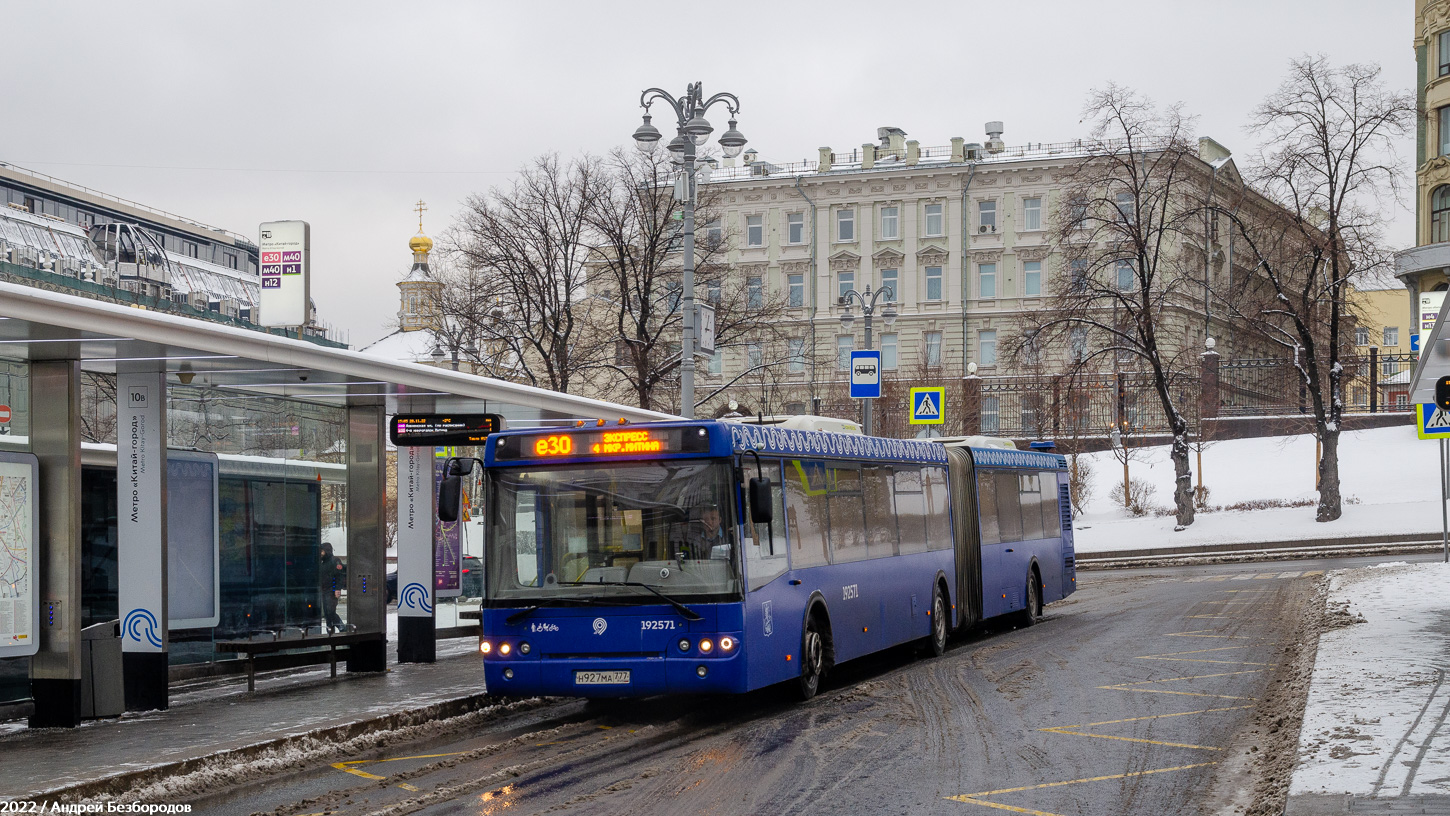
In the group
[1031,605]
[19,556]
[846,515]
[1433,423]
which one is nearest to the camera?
[19,556]

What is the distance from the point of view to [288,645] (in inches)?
597

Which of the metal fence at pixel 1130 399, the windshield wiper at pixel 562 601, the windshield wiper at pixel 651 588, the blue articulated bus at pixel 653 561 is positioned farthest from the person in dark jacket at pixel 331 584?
the metal fence at pixel 1130 399

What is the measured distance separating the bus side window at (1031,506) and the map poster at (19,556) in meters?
14.2

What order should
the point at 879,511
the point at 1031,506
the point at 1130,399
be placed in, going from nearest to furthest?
1. the point at 879,511
2. the point at 1031,506
3. the point at 1130,399

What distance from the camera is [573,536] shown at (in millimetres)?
12758

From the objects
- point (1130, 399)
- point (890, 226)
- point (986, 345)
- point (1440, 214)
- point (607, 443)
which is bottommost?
point (607, 443)

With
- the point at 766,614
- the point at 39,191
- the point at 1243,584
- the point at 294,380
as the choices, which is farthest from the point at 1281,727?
the point at 39,191

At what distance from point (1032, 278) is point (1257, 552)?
158 feet

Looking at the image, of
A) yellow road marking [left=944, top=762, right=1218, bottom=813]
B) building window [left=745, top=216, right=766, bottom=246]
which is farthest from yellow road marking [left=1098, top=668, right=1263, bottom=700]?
building window [left=745, top=216, right=766, bottom=246]

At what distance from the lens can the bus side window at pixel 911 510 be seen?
17266mm

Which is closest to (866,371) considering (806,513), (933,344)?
(806,513)

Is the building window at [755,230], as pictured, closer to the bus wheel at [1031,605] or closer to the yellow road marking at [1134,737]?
the bus wheel at [1031,605]

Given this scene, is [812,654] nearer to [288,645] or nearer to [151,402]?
[288,645]

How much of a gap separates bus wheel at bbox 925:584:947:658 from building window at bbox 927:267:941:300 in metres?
68.8
